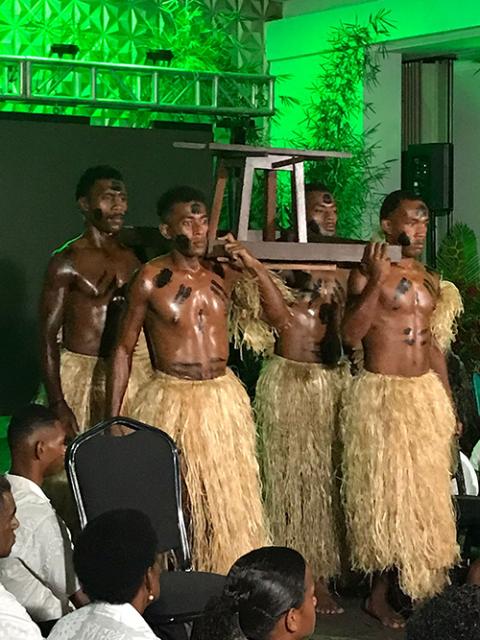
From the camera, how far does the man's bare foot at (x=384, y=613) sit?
15.1 feet

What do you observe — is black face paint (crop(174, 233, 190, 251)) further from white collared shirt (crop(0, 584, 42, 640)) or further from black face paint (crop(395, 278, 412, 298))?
white collared shirt (crop(0, 584, 42, 640))

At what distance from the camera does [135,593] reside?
2680mm

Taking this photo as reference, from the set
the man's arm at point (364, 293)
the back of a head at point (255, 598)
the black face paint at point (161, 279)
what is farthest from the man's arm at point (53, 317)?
the back of a head at point (255, 598)

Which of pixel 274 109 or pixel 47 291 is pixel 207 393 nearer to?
pixel 47 291

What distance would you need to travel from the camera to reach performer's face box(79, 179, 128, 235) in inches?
185

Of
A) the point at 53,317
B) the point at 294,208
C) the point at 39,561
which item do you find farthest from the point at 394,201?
the point at 39,561

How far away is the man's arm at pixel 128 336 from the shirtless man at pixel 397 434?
705 mm

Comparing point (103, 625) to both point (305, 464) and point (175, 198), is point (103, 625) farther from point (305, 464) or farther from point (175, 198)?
→ point (305, 464)

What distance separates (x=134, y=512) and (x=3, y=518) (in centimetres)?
37

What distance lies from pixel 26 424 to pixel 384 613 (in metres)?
1.59

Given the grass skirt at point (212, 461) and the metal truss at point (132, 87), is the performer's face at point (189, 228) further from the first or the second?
the metal truss at point (132, 87)

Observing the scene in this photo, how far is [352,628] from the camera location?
459 cm

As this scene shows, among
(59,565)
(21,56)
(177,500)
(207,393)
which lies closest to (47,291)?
(207,393)

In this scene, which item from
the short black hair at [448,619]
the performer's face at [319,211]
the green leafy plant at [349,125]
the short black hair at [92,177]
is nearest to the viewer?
the short black hair at [448,619]
